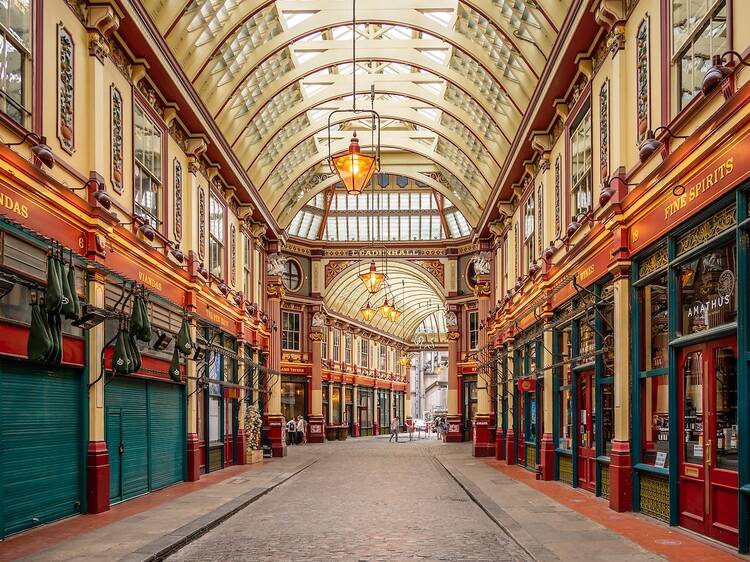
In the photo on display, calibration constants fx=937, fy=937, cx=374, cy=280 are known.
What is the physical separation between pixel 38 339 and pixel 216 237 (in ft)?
44.9

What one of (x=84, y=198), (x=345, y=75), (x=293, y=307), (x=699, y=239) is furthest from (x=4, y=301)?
(x=293, y=307)

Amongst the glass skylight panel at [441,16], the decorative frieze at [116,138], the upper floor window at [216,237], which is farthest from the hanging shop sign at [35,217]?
the glass skylight panel at [441,16]

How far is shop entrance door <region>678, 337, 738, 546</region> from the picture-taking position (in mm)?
9680

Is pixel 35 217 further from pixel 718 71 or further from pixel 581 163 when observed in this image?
pixel 581 163

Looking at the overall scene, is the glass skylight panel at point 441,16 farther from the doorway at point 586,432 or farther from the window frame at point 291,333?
the window frame at point 291,333

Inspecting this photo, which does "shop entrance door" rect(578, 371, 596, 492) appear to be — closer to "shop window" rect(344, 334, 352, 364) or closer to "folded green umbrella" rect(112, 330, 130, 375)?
"folded green umbrella" rect(112, 330, 130, 375)

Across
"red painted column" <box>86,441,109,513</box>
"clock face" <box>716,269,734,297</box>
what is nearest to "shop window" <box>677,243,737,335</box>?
"clock face" <box>716,269,734,297</box>

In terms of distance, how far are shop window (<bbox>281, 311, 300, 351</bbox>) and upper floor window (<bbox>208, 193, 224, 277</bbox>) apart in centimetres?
1893

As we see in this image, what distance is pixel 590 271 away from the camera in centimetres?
1573

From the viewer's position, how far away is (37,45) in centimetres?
1159

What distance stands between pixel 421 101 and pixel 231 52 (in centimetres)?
765

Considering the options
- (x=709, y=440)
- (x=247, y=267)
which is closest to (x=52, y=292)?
(x=709, y=440)

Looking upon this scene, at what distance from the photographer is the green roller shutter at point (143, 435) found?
1502 cm

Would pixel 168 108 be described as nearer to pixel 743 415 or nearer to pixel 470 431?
pixel 743 415
